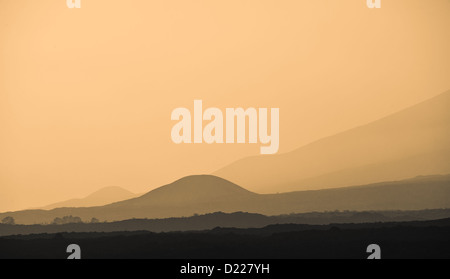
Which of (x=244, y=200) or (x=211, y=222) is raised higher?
(x=244, y=200)

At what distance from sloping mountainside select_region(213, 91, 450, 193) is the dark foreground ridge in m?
0.33

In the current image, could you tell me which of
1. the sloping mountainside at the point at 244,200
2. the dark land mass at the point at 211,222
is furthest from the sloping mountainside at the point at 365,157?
the dark land mass at the point at 211,222

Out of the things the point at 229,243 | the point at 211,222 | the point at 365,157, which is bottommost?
the point at 229,243

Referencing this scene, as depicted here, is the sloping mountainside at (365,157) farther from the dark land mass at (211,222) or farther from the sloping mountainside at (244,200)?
the dark land mass at (211,222)

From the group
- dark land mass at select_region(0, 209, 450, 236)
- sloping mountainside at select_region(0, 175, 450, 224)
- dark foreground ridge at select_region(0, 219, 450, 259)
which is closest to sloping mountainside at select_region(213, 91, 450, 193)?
sloping mountainside at select_region(0, 175, 450, 224)

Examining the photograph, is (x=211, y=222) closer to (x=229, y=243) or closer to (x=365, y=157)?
(x=229, y=243)

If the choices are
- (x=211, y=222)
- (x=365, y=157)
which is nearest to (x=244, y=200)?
(x=211, y=222)

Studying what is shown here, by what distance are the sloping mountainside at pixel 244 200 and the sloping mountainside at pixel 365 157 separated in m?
0.06

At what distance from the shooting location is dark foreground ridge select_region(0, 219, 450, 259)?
5180 mm

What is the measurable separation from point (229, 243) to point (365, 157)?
3.70 feet

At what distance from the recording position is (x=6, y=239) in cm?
518

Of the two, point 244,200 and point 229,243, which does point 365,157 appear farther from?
point 229,243

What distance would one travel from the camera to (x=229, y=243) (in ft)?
17.0
